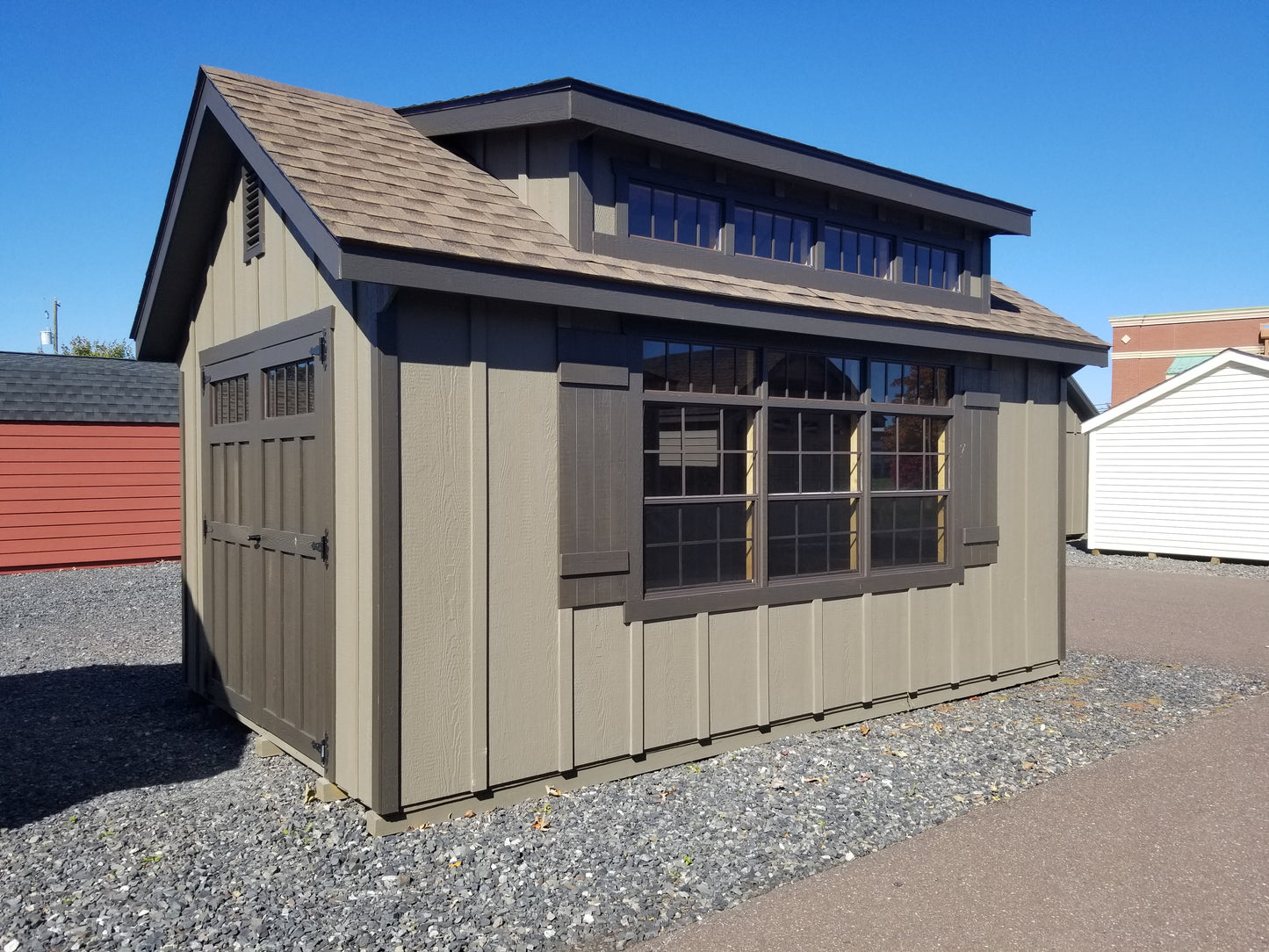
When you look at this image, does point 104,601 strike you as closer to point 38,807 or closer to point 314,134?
point 38,807

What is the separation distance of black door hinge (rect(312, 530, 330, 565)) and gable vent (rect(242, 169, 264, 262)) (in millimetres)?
1898

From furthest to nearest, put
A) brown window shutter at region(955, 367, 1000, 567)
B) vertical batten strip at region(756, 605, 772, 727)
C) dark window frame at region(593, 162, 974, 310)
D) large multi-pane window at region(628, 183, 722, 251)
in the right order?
brown window shutter at region(955, 367, 1000, 567), vertical batten strip at region(756, 605, 772, 727), large multi-pane window at region(628, 183, 722, 251), dark window frame at region(593, 162, 974, 310)

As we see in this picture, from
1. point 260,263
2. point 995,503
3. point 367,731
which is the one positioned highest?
point 260,263

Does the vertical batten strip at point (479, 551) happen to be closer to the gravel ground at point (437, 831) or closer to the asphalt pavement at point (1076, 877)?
the gravel ground at point (437, 831)

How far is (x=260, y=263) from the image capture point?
582 cm

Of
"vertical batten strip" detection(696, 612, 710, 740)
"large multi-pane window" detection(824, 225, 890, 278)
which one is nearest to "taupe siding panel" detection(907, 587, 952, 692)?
"vertical batten strip" detection(696, 612, 710, 740)

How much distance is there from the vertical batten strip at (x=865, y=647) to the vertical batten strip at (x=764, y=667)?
0.89 metres

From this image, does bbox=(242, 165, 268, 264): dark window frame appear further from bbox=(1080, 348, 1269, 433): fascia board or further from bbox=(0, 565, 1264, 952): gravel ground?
bbox=(1080, 348, 1269, 433): fascia board

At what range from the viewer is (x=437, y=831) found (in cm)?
461

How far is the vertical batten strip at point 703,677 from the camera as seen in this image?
18.9ft

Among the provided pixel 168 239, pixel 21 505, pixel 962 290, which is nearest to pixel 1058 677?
pixel 962 290

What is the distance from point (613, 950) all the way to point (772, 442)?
11.2ft

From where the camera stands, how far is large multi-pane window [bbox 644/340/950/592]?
18.7ft

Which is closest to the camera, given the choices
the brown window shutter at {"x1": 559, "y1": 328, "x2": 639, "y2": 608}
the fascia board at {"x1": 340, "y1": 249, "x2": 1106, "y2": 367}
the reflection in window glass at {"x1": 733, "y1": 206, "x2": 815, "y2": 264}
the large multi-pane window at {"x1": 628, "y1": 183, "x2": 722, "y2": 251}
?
the fascia board at {"x1": 340, "y1": 249, "x2": 1106, "y2": 367}
